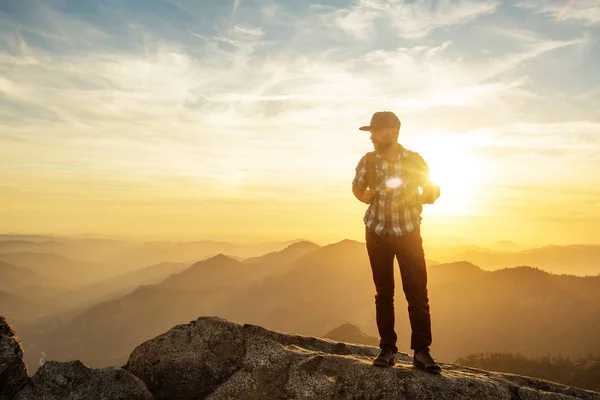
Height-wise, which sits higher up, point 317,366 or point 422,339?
point 422,339

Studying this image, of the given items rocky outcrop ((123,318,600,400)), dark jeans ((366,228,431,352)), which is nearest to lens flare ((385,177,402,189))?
dark jeans ((366,228,431,352))

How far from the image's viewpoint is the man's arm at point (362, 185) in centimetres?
752

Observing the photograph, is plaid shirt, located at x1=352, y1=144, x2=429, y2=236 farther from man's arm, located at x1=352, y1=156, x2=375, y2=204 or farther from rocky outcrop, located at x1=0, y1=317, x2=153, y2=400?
rocky outcrop, located at x1=0, y1=317, x2=153, y2=400

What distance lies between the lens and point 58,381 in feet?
24.1

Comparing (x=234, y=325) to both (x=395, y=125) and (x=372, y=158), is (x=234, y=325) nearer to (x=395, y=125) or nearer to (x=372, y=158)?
(x=372, y=158)

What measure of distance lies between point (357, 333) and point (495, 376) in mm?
164719

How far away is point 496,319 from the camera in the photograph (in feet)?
627

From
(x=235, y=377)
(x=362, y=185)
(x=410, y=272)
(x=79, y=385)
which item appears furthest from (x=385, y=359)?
(x=79, y=385)

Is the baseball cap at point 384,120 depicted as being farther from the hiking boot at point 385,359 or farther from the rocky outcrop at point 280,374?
the rocky outcrop at point 280,374

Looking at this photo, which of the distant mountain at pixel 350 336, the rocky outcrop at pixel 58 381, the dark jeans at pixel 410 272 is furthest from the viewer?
the distant mountain at pixel 350 336

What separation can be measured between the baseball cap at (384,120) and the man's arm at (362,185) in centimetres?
71

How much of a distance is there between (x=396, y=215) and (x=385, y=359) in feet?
8.91

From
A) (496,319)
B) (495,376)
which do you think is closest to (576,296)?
(496,319)

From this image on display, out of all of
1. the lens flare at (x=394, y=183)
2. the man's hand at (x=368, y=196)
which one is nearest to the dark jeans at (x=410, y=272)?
the man's hand at (x=368, y=196)
